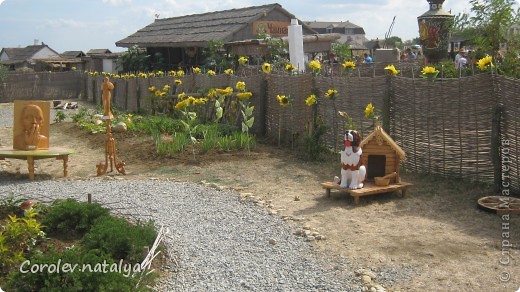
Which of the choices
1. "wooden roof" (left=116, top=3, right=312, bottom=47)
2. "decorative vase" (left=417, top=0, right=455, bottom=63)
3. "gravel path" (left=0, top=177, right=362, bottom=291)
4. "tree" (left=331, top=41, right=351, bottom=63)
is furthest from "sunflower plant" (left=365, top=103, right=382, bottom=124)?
"wooden roof" (left=116, top=3, right=312, bottom=47)

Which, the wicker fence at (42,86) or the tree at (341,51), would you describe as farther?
the wicker fence at (42,86)

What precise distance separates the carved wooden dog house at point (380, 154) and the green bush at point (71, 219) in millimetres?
3695

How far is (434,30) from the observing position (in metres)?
16.5

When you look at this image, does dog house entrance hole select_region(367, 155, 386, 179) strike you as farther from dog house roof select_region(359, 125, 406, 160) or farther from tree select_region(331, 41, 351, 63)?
tree select_region(331, 41, 351, 63)

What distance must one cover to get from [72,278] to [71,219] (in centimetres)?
193

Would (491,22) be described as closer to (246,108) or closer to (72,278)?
(246,108)

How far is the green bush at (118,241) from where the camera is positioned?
4.88 metres

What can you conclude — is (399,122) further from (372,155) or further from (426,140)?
(372,155)

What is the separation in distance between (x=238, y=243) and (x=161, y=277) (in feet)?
3.63

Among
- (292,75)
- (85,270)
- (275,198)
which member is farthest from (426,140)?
(85,270)

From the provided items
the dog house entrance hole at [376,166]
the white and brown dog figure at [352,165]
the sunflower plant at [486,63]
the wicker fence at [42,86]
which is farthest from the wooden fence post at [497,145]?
the wicker fence at [42,86]

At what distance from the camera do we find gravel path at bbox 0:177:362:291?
4691 millimetres

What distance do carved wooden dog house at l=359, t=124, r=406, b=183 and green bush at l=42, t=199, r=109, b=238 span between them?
370 centimetres

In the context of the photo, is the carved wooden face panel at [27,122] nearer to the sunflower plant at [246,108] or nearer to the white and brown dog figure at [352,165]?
the sunflower plant at [246,108]
